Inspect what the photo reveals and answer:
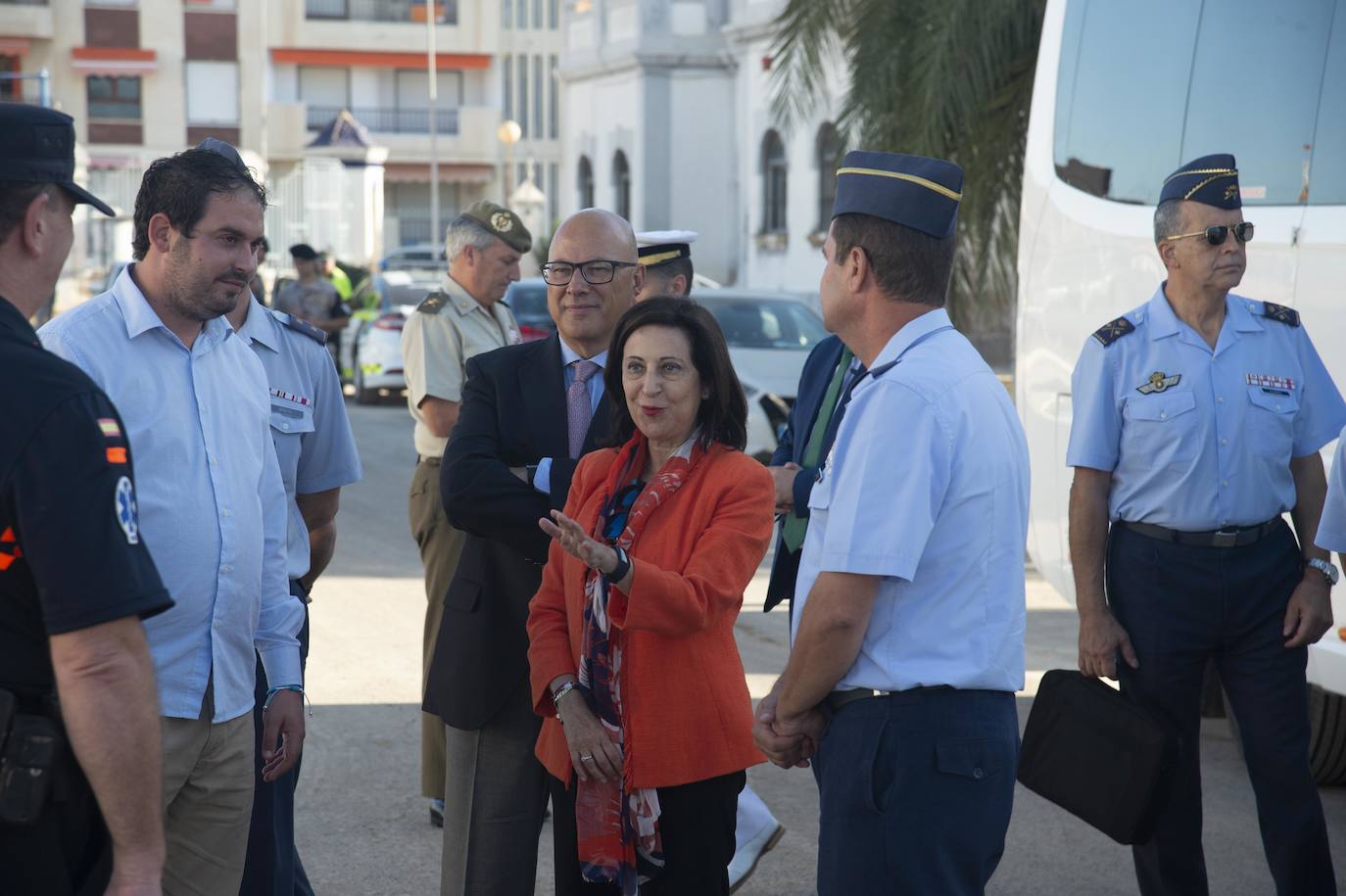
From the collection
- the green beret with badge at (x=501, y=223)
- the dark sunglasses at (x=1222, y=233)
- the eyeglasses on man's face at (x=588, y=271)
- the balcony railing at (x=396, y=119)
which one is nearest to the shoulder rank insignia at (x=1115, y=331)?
the dark sunglasses at (x=1222, y=233)

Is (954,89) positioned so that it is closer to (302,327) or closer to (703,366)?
(302,327)

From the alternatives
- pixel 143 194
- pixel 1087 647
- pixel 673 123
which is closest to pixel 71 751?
pixel 143 194

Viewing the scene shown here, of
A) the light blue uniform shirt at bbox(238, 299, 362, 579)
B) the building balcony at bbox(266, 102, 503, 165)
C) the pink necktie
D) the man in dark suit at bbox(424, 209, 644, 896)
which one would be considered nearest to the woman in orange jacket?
the man in dark suit at bbox(424, 209, 644, 896)

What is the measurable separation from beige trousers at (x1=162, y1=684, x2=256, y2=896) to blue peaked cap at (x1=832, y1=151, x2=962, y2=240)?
1541 mm

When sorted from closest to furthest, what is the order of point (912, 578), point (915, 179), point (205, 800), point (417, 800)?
point (912, 578) < point (915, 179) < point (205, 800) < point (417, 800)

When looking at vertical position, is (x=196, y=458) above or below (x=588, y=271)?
below

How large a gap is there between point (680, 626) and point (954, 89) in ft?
25.2

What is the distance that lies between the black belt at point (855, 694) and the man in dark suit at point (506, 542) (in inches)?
40.5

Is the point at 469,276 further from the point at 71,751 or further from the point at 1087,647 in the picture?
the point at 71,751

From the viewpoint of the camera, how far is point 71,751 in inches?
91.3

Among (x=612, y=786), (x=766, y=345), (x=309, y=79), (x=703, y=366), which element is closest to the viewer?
(x=612, y=786)

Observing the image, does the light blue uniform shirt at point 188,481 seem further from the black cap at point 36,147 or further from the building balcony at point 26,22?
the building balcony at point 26,22

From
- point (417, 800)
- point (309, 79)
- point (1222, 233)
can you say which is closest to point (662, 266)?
point (1222, 233)

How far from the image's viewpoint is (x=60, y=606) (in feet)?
7.38
